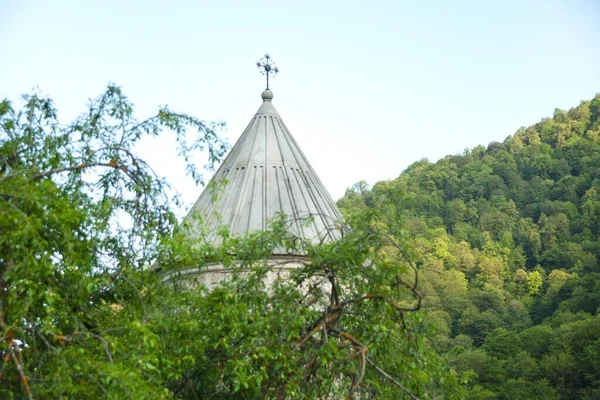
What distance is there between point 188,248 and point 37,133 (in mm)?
1619

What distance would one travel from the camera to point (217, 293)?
8.32m

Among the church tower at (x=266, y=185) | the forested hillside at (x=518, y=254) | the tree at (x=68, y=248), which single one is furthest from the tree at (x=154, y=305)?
the forested hillside at (x=518, y=254)

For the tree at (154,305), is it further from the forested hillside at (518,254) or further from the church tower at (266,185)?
the forested hillside at (518,254)

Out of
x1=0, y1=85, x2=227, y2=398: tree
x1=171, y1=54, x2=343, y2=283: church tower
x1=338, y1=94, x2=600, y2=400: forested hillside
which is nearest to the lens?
x1=0, y1=85, x2=227, y2=398: tree

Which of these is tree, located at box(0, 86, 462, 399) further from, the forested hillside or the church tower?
the forested hillside

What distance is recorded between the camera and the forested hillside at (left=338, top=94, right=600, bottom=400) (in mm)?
42688

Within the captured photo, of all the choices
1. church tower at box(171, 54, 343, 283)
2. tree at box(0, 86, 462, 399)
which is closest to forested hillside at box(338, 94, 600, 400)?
church tower at box(171, 54, 343, 283)

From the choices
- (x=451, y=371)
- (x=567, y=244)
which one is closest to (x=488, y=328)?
(x=567, y=244)

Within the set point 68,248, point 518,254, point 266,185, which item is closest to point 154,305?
point 68,248

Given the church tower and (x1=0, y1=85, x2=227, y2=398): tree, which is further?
the church tower

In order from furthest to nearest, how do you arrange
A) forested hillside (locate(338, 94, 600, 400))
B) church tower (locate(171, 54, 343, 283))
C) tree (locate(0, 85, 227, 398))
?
forested hillside (locate(338, 94, 600, 400)), church tower (locate(171, 54, 343, 283)), tree (locate(0, 85, 227, 398))

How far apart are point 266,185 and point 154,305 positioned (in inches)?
289

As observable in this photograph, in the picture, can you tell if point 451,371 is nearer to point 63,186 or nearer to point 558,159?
point 63,186

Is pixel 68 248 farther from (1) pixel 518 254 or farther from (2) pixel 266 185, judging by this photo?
(1) pixel 518 254
